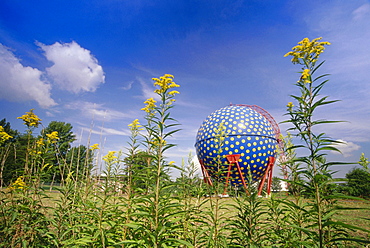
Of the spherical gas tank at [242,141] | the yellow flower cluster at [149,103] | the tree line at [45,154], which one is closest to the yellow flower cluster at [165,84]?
the yellow flower cluster at [149,103]

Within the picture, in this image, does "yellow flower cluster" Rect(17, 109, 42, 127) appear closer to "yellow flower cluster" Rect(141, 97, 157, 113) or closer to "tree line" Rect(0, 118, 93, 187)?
"tree line" Rect(0, 118, 93, 187)

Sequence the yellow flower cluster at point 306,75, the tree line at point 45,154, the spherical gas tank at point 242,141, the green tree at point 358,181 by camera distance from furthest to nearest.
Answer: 1. the spherical gas tank at point 242,141
2. the tree line at point 45,154
3. the yellow flower cluster at point 306,75
4. the green tree at point 358,181

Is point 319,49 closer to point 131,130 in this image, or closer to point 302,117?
point 302,117

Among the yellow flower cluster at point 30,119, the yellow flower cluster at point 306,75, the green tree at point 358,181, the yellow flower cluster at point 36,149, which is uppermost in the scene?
the yellow flower cluster at point 306,75

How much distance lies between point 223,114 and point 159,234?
17037mm

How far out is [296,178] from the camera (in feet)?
10.4

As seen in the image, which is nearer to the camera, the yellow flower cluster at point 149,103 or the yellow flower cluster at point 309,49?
the yellow flower cluster at point 309,49

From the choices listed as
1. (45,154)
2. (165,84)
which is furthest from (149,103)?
(45,154)

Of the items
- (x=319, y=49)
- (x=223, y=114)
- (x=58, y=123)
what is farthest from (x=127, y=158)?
(x=58, y=123)

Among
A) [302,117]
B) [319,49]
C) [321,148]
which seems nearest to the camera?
[321,148]

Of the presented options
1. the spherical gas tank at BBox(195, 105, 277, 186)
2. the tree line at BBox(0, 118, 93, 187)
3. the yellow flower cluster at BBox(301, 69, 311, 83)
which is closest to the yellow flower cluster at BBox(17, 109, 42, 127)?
the tree line at BBox(0, 118, 93, 187)

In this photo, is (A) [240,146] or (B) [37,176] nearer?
(B) [37,176]

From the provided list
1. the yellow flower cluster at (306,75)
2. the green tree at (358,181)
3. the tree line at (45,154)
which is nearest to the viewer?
the green tree at (358,181)

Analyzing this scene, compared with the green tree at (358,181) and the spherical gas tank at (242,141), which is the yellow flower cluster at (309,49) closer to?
the green tree at (358,181)
